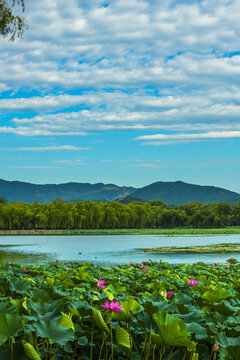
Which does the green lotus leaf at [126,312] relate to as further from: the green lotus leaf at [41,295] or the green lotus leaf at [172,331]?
the green lotus leaf at [41,295]

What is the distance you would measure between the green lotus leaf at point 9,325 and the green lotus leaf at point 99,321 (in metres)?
0.43

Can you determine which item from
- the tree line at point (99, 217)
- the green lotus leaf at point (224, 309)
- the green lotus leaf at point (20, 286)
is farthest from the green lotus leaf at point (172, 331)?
the tree line at point (99, 217)

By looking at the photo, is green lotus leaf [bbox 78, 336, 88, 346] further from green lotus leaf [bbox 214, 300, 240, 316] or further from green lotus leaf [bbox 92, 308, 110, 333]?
green lotus leaf [bbox 214, 300, 240, 316]

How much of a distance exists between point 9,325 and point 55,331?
202 mm

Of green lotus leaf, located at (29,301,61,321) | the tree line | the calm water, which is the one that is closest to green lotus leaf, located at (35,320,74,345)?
green lotus leaf, located at (29,301,61,321)

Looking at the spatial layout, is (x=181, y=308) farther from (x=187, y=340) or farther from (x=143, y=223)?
(x=143, y=223)

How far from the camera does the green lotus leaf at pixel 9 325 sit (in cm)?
165

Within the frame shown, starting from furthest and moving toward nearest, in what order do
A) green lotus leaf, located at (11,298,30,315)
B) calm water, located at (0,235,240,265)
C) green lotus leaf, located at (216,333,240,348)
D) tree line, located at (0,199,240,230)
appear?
tree line, located at (0,199,240,230), calm water, located at (0,235,240,265), green lotus leaf, located at (11,298,30,315), green lotus leaf, located at (216,333,240,348)

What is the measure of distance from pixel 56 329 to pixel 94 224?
73.0m

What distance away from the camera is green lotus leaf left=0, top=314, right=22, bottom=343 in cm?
165

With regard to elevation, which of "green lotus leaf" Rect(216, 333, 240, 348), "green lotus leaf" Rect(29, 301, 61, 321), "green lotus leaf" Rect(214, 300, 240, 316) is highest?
"green lotus leaf" Rect(29, 301, 61, 321)

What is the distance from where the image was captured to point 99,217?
2886 inches

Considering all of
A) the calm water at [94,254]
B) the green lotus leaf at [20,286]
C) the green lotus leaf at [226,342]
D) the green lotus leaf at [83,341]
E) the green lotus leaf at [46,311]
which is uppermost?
the green lotus leaf at [46,311]

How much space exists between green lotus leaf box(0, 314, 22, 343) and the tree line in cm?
6739
